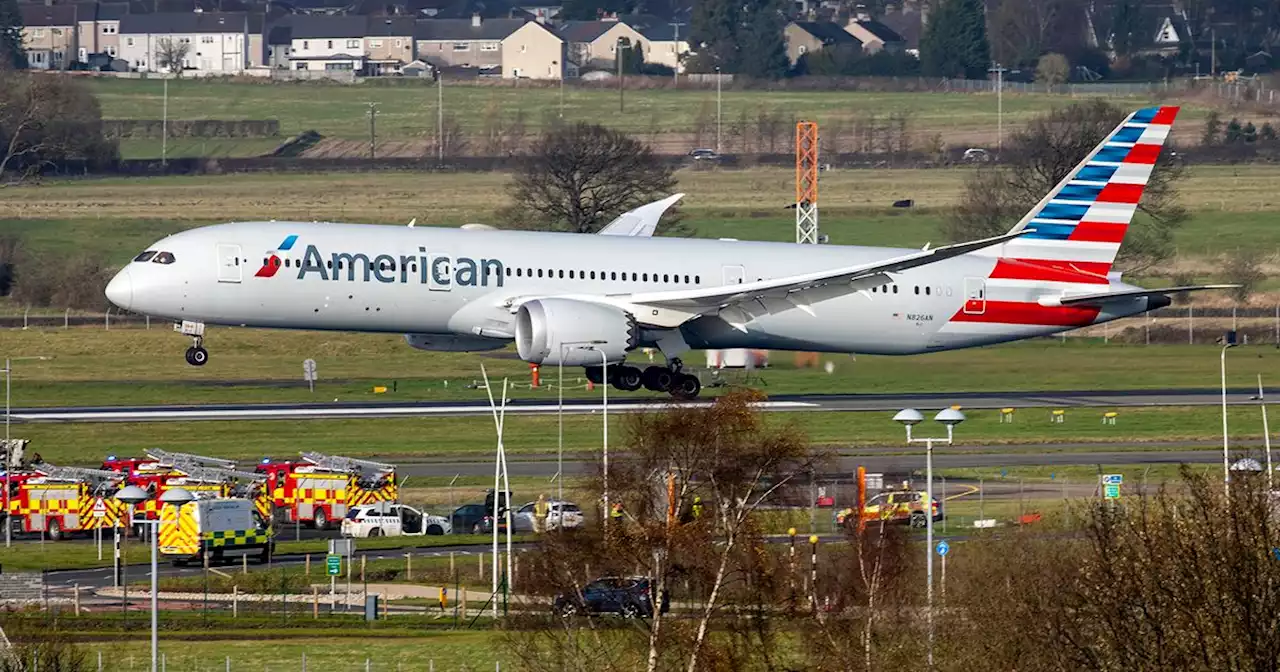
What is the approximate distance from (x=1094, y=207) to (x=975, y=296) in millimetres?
5313

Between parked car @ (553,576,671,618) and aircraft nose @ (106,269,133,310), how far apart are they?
3066 cm

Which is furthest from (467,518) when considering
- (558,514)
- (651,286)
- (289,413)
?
(289,413)

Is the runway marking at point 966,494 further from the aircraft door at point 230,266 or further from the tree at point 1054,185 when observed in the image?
the tree at point 1054,185

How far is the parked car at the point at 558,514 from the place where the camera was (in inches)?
2292

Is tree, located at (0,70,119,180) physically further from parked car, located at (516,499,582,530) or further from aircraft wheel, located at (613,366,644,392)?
parked car, located at (516,499,582,530)

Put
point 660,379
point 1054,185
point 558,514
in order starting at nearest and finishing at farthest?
point 558,514
point 660,379
point 1054,185

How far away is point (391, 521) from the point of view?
229 ft

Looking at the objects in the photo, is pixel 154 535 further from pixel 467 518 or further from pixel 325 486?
pixel 325 486

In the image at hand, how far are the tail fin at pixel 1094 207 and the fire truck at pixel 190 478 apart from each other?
29.7 m

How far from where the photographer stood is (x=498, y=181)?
177000 millimetres

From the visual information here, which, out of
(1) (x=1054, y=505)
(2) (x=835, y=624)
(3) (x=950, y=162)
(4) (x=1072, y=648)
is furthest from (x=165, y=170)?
(4) (x=1072, y=648)

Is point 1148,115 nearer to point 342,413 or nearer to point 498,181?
point 342,413

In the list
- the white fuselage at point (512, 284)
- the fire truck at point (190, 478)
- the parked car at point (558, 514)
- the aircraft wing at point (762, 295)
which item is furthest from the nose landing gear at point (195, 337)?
the parked car at point (558, 514)

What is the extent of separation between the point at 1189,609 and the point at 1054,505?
94.1ft
